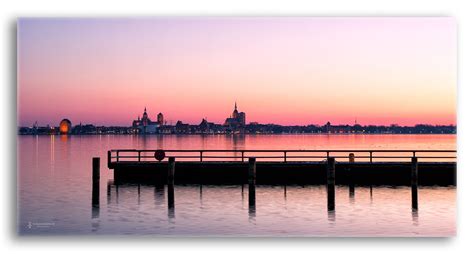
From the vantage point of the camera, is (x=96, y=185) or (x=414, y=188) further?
(x=96, y=185)

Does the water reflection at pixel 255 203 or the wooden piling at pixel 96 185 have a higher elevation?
the wooden piling at pixel 96 185

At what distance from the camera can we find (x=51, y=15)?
626 inches

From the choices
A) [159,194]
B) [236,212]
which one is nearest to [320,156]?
[159,194]

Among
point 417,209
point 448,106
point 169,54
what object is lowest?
point 417,209

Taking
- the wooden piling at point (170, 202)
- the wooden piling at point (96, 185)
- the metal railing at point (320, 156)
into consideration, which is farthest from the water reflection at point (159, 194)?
the wooden piling at point (96, 185)

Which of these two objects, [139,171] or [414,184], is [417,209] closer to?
[414,184]

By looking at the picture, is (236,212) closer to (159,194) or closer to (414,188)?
(159,194)

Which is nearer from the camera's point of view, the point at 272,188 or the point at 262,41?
the point at 262,41

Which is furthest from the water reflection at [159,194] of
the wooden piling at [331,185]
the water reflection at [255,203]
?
the wooden piling at [331,185]

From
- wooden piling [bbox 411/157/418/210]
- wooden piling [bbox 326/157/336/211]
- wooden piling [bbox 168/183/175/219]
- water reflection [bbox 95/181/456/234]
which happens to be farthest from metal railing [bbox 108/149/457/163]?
wooden piling [bbox 168/183/175/219]

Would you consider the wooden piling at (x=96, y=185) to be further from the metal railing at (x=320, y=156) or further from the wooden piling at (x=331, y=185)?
the wooden piling at (x=331, y=185)

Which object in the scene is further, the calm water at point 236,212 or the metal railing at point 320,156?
the metal railing at point 320,156

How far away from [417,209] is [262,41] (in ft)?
27.7
